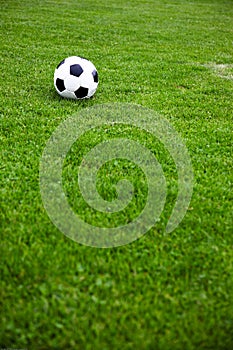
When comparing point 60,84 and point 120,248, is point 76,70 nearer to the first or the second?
point 60,84

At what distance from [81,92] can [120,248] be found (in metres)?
3.37

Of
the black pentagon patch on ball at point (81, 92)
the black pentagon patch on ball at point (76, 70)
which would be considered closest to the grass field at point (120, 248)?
the black pentagon patch on ball at point (81, 92)

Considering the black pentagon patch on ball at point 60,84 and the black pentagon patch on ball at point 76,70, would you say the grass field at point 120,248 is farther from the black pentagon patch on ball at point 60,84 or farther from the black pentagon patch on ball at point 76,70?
the black pentagon patch on ball at point 76,70

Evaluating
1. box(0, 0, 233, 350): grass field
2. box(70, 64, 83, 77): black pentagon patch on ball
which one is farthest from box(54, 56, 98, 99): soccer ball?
box(0, 0, 233, 350): grass field

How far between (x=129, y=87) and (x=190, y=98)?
1.18 meters

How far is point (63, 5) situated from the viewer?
16688 millimetres

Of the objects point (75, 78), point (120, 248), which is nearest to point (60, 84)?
point (75, 78)

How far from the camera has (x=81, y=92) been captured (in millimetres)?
5645

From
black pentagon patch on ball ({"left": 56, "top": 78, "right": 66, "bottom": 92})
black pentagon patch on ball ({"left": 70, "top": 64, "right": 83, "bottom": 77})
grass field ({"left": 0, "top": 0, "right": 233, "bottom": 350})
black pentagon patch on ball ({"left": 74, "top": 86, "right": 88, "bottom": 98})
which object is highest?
black pentagon patch on ball ({"left": 70, "top": 64, "right": 83, "bottom": 77})

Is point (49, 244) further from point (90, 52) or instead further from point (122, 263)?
point (90, 52)

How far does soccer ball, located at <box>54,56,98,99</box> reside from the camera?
5.51 m

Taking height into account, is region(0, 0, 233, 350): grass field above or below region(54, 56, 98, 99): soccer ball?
below

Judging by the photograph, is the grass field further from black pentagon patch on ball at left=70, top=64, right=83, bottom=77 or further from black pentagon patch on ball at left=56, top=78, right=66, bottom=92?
black pentagon patch on ball at left=70, top=64, right=83, bottom=77

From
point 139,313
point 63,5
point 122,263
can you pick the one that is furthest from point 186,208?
point 63,5
